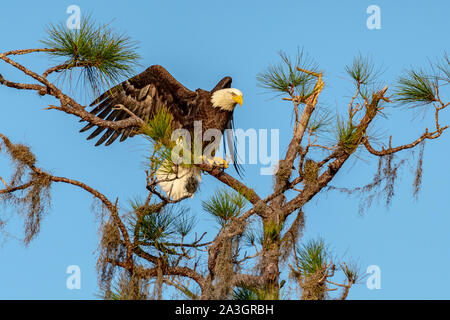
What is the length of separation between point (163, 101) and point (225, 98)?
664 mm

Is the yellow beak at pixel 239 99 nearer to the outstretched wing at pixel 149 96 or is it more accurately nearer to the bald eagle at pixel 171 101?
the bald eagle at pixel 171 101

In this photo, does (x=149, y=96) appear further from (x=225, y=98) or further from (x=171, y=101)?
(x=225, y=98)

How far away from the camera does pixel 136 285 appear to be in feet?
13.9

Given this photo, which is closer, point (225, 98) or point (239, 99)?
point (239, 99)

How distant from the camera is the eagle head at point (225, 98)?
708 cm

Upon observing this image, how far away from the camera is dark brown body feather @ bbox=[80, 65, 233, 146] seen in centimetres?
714

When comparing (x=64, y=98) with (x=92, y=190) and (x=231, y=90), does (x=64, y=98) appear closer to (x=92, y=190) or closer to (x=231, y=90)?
(x=92, y=190)

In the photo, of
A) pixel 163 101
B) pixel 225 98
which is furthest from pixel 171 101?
pixel 225 98

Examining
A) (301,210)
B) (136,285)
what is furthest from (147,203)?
(301,210)

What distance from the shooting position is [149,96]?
723cm

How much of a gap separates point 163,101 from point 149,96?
17cm

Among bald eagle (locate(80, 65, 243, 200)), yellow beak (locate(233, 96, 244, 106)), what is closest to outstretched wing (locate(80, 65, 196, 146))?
bald eagle (locate(80, 65, 243, 200))

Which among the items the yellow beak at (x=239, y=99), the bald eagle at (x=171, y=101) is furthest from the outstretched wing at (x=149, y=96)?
the yellow beak at (x=239, y=99)
